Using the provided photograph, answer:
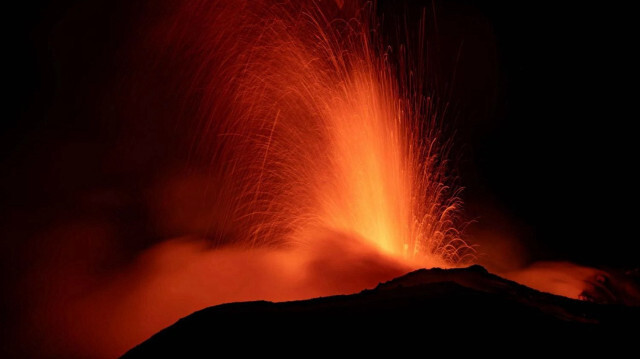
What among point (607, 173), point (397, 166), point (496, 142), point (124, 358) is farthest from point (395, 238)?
point (607, 173)

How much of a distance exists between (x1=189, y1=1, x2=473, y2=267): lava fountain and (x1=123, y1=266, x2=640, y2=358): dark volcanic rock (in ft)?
16.1

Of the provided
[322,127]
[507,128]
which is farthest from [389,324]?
[507,128]

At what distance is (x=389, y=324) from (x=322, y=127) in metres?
6.66

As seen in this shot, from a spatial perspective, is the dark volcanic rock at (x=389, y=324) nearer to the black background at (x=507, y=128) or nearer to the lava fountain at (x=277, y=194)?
the lava fountain at (x=277, y=194)

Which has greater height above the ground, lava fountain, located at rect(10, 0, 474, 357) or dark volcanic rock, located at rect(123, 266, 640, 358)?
lava fountain, located at rect(10, 0, 474, 357)

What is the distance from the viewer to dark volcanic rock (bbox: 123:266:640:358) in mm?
2695

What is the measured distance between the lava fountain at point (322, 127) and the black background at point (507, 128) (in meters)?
3.60

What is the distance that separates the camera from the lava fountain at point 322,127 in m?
8.73

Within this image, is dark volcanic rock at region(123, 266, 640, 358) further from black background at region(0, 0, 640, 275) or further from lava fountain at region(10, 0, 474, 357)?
black background at region(0, 0, 640, 275)

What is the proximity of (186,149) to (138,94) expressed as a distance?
2135 mm

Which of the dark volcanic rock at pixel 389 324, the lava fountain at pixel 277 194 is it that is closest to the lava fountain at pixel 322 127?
the lava fountain at pixel 277 194

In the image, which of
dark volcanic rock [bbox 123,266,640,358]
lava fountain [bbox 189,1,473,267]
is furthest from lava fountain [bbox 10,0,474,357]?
dark volcanic rock [bbox 123,266,640,358]

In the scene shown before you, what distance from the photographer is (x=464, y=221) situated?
1213 cm

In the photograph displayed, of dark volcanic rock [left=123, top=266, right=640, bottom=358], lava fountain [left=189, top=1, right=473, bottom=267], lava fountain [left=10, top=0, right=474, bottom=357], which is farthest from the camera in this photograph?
lava fountain [left=189, top=1, right=473, bottom=267]
